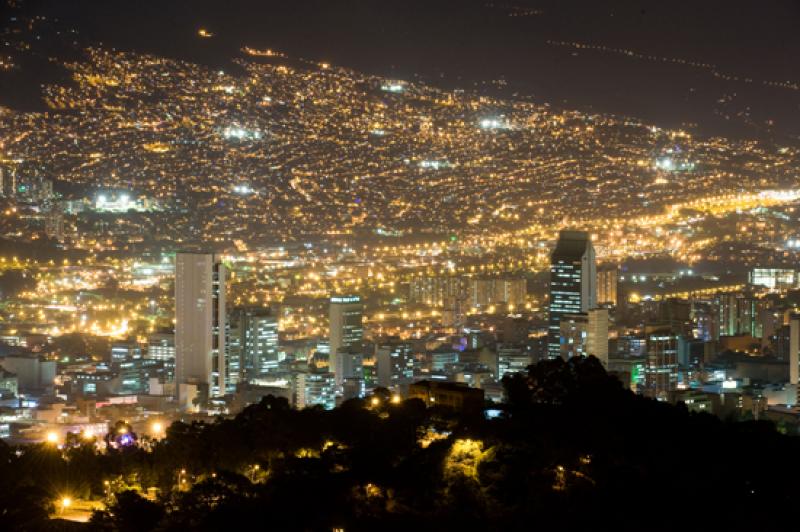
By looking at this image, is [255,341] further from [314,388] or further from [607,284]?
[607,284]

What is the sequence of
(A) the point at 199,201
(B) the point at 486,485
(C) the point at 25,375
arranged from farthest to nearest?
(A) the point at 199,201, (C) the point at 25,375, (B) the point at 486,485

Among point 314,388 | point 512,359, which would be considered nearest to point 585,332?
point 512,359

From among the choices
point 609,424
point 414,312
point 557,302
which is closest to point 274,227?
point 414,312

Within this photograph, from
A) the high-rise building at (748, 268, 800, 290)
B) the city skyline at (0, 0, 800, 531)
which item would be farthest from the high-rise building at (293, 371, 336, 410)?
the high-rise building at (748, 268, 800, 290)

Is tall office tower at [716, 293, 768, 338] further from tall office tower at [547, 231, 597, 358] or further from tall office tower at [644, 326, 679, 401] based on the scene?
tall office tower at [644, 326, 679, 401]

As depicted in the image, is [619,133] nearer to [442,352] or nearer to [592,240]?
[592,240]
